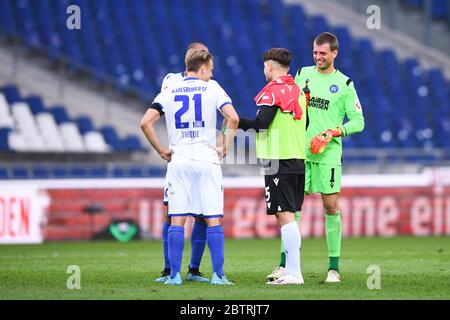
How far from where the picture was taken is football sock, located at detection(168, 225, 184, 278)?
9219 mm

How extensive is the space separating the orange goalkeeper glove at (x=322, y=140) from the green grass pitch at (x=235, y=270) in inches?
48.1

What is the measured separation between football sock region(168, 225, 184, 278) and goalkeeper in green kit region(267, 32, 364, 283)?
43.0 inches

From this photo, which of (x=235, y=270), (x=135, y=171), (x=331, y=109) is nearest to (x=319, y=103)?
(x=331, y=109)

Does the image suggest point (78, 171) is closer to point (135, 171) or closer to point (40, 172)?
point (40, 172)

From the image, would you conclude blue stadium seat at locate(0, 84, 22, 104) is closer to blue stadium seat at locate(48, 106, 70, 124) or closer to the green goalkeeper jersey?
blue stadium seat at locate(48, 106, 70, 124)

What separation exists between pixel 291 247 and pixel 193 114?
1.44m

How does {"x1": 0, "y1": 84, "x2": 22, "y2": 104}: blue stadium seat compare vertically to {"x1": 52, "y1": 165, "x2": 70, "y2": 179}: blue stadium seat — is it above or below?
above

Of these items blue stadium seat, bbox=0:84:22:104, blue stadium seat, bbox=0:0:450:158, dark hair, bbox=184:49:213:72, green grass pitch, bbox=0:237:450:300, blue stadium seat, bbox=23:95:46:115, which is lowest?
green grass pitch, bbox=0:237:450:300

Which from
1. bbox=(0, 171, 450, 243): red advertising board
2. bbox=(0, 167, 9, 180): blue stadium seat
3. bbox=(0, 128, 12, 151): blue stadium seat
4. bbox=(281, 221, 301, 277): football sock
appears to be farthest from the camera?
bbox=(0, 128, 12, 151): blue stadium seat

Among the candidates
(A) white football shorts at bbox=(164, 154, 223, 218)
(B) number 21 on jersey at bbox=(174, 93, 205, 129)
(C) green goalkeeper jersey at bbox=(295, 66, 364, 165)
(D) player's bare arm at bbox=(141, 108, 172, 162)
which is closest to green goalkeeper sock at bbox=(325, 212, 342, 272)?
(C) green goalkeeper jersey at bbox=(295, 66, 364, 165)

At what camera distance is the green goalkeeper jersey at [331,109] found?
393 inches

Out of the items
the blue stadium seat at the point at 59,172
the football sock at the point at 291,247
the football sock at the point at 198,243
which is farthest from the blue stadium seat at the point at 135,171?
the football sock at the point at 291,247

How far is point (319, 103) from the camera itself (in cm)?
1004

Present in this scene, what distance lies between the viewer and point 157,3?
973 inches
